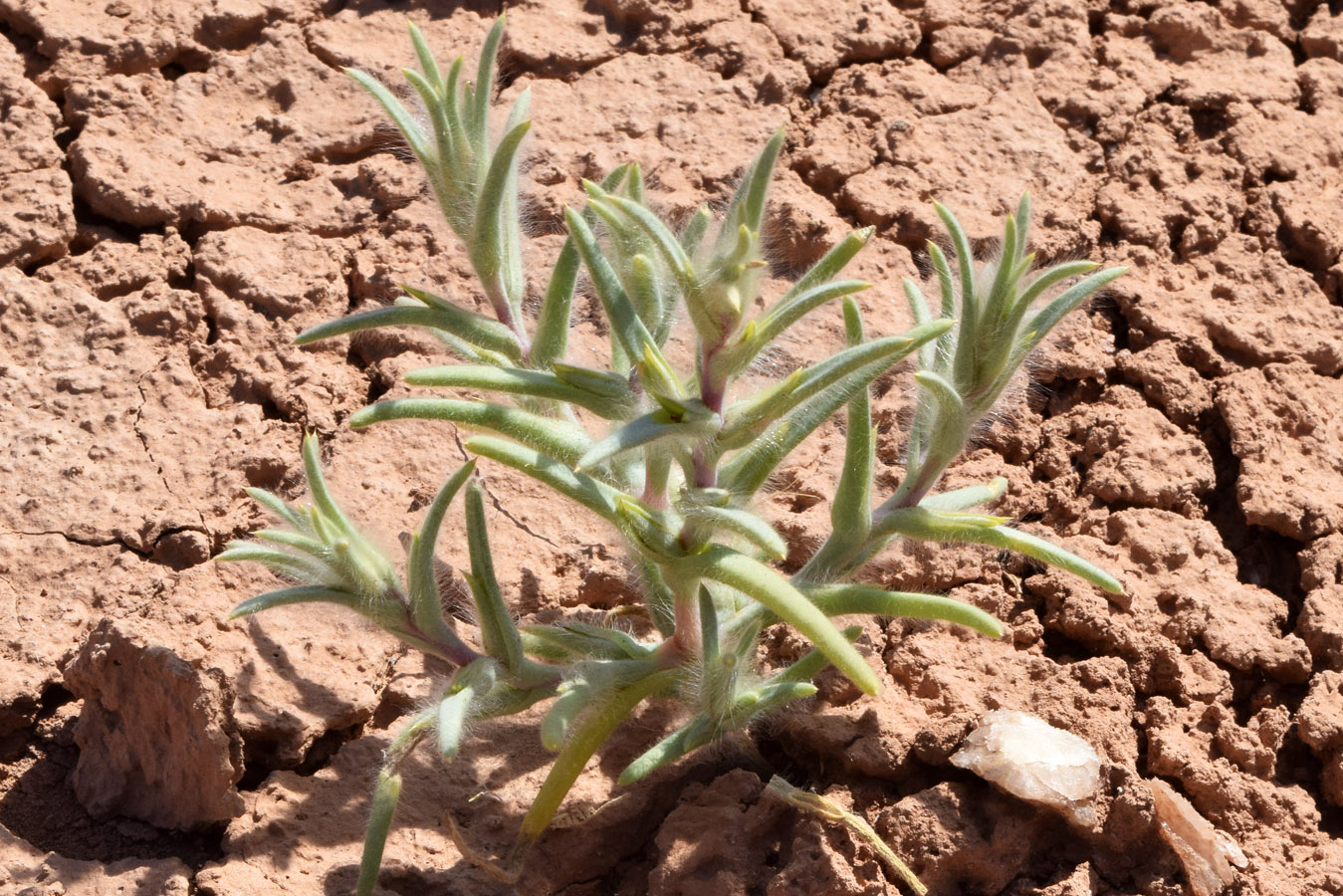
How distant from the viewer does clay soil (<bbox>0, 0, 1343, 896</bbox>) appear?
2.53m

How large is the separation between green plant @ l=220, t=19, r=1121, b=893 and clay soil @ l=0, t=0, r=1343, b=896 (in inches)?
10.8

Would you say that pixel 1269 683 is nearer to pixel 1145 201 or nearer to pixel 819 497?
pixel 819 497

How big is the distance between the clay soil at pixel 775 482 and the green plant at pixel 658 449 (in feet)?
0.90

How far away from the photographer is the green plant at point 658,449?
212 cm

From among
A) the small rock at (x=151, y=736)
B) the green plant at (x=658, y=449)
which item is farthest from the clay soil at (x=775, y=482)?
the green plant at (x=658, y=449)

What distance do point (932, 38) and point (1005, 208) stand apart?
2.43 ft

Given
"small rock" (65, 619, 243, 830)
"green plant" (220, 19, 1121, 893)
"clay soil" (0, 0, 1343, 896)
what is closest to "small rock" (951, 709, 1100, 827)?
"clay soil" (0, 0, 1343, 896)

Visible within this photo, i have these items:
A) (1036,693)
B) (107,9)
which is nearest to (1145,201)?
(1036,693)

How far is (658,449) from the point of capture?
89.7 inches

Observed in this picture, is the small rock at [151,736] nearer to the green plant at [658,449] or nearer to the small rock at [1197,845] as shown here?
the green plant at [658,449]

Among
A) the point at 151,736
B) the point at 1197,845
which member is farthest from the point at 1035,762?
the point at 151,736

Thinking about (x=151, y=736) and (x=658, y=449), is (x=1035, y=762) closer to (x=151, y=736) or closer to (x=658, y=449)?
(x=658, y=449)

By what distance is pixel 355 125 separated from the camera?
387cm

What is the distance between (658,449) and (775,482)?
37.9 inches
